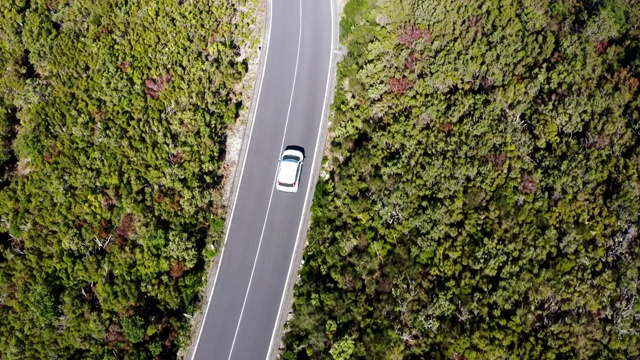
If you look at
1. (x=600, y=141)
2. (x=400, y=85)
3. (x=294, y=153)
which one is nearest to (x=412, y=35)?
(x=400, y=85)

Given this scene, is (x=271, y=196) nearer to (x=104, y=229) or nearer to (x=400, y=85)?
(x=104, y=229)

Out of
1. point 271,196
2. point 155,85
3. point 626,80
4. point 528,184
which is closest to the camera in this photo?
point 528,184

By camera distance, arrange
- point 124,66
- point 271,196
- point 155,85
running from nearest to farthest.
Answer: point 271,196
point 155,85
point 124,66

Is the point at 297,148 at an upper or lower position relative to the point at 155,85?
lower

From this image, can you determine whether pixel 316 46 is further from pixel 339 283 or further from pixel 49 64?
pixel 49 64

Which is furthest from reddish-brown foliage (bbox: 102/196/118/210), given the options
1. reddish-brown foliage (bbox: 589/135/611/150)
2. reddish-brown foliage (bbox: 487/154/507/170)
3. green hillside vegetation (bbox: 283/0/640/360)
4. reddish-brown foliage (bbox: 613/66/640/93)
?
reddish-brown foliage (bbox: 613/66/640/93)

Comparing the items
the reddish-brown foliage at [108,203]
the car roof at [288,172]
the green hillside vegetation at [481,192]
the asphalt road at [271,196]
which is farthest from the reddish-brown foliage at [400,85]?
the reddish-brown foliage at [108,203]

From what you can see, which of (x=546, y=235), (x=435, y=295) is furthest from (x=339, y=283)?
(x=546, y=235)
